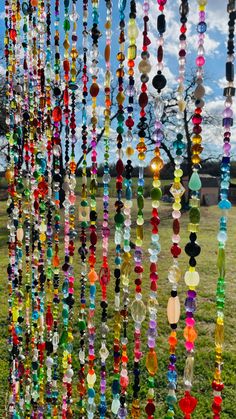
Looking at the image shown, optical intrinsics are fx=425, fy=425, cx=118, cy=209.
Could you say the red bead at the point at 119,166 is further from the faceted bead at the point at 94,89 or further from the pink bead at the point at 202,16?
the pink bead at the point at 202,16

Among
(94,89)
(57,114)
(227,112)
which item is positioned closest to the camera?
(227,112)

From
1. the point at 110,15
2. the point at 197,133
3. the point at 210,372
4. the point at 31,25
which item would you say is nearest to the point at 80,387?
the point at 197,133

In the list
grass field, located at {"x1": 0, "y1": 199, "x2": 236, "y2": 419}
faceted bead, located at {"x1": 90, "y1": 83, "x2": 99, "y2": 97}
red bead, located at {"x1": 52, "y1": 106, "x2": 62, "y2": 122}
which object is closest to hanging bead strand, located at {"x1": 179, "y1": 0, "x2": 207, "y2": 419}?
faceted bead, located at {"x1": 90, "y1": 83, "x2": 99, "y2": 97}

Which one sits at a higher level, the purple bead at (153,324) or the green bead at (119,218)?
the green bead at (119,218)

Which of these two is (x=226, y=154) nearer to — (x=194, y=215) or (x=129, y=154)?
(x=194, y=215)

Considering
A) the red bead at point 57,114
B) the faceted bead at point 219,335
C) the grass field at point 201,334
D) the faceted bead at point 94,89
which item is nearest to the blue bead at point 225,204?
the faceted bead at point 219,335

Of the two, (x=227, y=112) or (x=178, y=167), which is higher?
(x=227, y=112)

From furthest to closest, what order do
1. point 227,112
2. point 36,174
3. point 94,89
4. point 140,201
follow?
1. point 36,174
2. point 94,89
3. point 140,201
4. point 227,112

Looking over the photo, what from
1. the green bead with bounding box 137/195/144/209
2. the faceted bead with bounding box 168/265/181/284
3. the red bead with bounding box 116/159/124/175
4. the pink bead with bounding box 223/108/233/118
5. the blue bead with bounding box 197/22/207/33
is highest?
the blue bead with bounding box 197/22/207/33

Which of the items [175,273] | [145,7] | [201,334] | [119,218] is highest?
[145,7]

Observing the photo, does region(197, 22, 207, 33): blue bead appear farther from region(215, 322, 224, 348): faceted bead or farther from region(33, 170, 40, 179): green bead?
region(33, 170, 40, 179): green bead

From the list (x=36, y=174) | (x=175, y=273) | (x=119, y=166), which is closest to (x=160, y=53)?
(x=119, y=166)

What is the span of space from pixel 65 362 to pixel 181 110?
4.07 ft

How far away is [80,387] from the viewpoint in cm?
194
